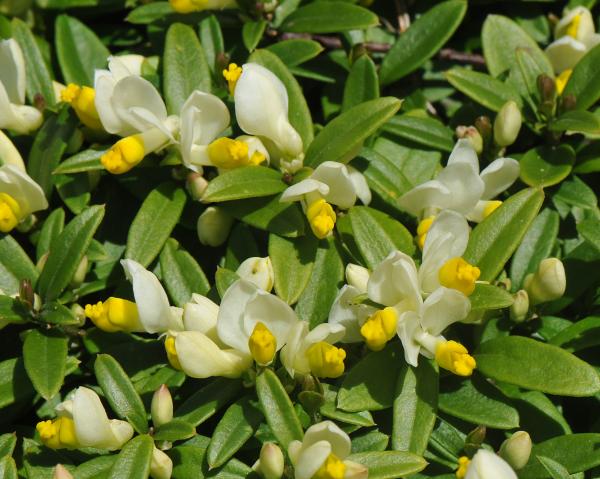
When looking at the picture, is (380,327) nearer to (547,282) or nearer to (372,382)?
(372,382)

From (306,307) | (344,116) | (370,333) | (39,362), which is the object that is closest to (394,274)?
(370,333)

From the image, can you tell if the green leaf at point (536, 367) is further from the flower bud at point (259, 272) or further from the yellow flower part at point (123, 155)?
the yellow flower part at point (123, 155)

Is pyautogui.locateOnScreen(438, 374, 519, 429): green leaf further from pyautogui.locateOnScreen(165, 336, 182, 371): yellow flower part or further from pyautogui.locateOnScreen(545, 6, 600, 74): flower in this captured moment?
pyautogui.locateOnScreen(545, 6, 600, 74): flower

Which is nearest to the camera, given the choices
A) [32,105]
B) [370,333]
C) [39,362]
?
[370,333]

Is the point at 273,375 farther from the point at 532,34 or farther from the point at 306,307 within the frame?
the point at 532,34

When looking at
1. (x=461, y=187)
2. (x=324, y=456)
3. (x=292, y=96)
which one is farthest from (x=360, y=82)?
(x=324, y=456)
